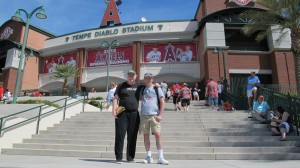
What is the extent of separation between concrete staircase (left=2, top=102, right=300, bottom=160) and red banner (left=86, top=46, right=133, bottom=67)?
2019 cm

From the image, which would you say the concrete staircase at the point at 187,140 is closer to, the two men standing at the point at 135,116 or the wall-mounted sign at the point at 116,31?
the two men standing at the point at 135,116

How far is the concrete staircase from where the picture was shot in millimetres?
6248

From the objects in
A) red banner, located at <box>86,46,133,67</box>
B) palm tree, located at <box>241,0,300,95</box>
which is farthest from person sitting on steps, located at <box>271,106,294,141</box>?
red banner, located at <box>86,46,133,67</box>

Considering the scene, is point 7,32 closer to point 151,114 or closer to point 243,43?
point 243,43

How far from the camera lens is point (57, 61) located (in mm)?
34125

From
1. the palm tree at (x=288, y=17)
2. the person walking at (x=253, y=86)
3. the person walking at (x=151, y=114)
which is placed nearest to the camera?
the person walking at (x=151, y=114)

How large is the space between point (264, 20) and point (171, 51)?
13.2 metres

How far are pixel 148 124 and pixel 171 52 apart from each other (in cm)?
2431

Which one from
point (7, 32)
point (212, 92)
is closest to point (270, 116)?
point (212, 92)

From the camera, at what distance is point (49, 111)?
33.0ft

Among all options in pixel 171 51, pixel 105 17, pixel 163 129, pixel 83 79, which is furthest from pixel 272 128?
pixel 105 17

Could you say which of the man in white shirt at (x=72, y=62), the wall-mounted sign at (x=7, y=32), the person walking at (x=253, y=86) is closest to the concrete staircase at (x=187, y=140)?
the person walking at (x=253, y=86)

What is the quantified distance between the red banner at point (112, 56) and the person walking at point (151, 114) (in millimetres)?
24576

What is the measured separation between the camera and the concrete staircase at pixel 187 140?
6.25 meters
